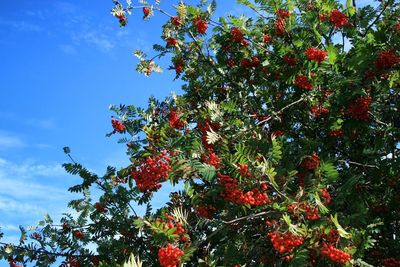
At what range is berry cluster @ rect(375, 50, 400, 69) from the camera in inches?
225

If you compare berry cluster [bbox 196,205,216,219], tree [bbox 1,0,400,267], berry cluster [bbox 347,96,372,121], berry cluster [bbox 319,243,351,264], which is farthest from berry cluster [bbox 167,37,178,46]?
berry cluster [bbox 319,243,351,264]

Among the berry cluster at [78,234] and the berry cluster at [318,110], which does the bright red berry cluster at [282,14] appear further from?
the berry cluster at [78,234]

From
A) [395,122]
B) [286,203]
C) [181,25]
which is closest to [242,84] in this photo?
[181,25]

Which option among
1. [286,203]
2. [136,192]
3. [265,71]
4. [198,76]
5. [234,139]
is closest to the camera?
[286,203]

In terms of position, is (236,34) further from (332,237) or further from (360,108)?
(332,237)

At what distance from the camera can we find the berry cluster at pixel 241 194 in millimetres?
4504

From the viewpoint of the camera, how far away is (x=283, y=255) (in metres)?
4.83

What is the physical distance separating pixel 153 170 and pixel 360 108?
10.6 feet

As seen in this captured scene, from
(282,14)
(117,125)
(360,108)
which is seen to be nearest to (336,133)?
(360,108)

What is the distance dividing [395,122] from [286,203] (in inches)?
146

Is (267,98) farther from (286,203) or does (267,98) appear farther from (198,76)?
(286,203)

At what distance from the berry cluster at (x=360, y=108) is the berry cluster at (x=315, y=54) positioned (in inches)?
30.8

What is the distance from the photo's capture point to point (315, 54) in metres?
6.08

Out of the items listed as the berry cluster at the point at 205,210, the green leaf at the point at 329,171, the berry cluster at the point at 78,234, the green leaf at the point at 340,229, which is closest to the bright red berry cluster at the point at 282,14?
the green leaf at the point at 329,171
